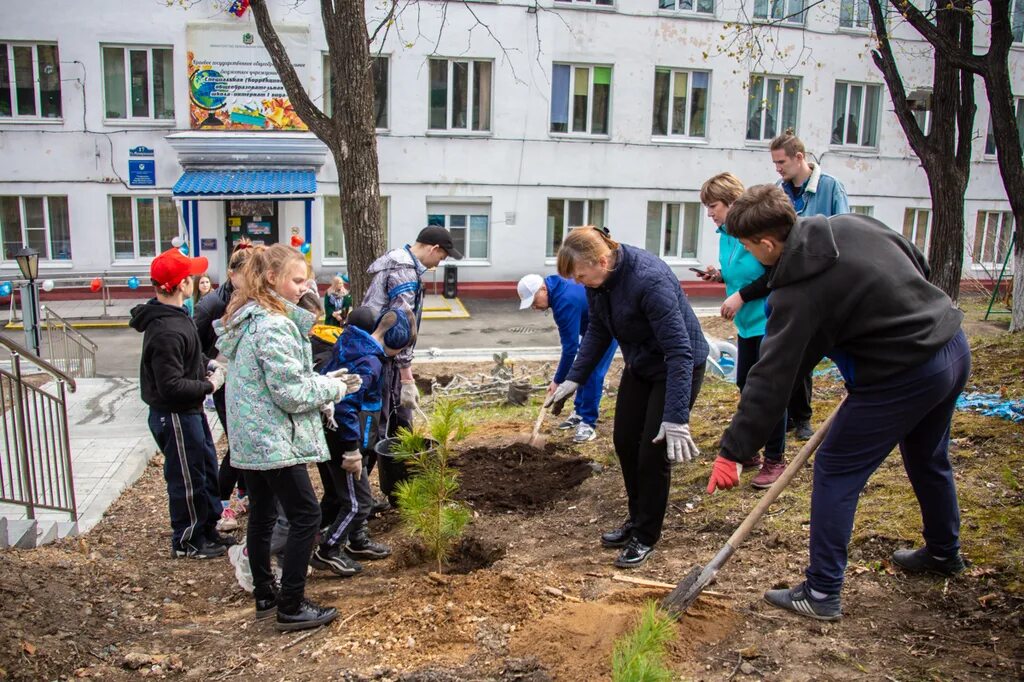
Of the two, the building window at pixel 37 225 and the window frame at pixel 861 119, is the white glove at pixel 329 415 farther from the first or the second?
the window frame at pixel 861 119

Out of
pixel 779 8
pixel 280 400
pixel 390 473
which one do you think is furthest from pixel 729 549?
pixel 779 8

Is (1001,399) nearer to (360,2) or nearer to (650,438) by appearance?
(650,438)

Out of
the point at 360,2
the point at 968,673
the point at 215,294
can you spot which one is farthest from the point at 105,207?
the point at 968,673

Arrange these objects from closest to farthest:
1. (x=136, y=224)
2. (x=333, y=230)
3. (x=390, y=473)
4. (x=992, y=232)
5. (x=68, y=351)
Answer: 1. (x=390, y=473)
2. (x=68, y=351)
3. (x=136, y=224)
4. (x=333, y=230)
5. (x=992, y=232)

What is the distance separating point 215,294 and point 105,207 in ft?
49.8

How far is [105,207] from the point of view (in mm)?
18906

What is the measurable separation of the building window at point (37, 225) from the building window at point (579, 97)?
457 inches

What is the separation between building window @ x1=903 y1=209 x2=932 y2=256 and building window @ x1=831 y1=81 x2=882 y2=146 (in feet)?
8.04

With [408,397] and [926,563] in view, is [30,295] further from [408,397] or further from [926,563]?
[926,563]

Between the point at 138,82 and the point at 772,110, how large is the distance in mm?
15512

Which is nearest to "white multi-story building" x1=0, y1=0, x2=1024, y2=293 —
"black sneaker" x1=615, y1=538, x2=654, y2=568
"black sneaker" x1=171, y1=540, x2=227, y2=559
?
"black sneaker" x1=171, y1=540, x2=227, y2=559

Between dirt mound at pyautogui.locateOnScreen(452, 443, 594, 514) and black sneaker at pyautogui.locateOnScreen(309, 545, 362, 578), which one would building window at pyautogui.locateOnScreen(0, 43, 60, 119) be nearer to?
dirt mound at pyautogui.locateOnScreen(452, 443, 594, 514)

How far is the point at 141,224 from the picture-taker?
19453 mm

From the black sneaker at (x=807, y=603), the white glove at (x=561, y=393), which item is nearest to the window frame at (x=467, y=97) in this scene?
the white glove at (x=561, y=393)
